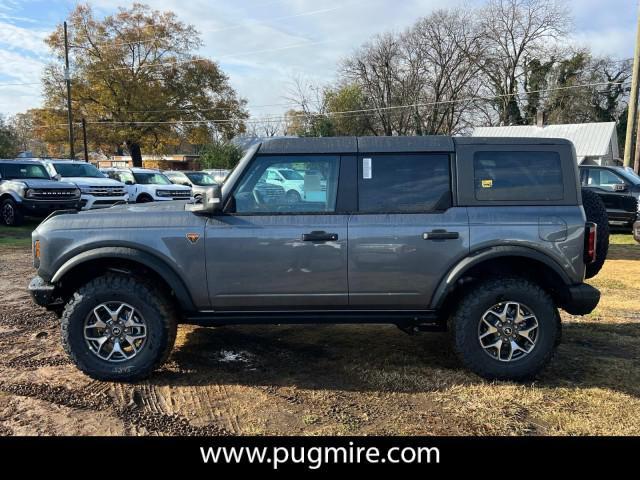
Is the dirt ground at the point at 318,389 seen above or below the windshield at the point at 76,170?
below

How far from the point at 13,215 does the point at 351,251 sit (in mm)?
12995

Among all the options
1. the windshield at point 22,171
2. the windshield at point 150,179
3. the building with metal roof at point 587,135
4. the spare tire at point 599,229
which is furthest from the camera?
the building with metal roof at point 587,135

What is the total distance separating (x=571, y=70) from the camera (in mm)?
45781

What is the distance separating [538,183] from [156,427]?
3.30m

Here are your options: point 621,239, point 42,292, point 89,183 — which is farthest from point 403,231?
point 89,183

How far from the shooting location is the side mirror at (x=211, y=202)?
3.78m

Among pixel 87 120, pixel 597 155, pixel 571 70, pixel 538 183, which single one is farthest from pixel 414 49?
pixel 538 183

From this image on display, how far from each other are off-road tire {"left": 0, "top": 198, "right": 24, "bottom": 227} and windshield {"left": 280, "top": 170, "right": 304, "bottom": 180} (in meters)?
12.3

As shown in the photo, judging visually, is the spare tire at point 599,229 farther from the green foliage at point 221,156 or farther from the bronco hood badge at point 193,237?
the green foliage at point 221,156

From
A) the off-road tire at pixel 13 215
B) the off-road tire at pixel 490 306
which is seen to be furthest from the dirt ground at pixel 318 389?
the off-road tire at pixel 13 215

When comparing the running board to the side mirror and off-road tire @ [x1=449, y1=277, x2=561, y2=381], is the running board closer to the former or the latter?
off-road tire @ [x1=449, y1=277, x2=561, y2=381]

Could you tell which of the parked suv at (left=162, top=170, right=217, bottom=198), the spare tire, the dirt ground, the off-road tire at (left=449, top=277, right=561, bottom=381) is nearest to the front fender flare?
the dirt ground

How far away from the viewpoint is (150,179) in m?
18.3

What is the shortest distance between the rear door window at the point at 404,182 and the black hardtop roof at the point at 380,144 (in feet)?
0.19
